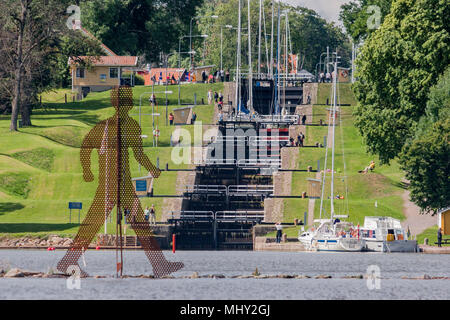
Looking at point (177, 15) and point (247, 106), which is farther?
point (177, 15)

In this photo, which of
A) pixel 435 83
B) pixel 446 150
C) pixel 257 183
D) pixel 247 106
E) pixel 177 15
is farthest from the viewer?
pixel 177 15

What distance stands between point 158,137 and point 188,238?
31801 mm

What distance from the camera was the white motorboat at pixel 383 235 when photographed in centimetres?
8431

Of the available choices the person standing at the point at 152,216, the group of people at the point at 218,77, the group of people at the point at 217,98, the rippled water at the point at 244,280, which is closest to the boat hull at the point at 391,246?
the rippled water at the point at 244,280

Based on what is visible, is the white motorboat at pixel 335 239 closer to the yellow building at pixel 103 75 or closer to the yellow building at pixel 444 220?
the yellow building at pixel 444 220

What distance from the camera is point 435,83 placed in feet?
305

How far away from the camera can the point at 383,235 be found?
84750mm

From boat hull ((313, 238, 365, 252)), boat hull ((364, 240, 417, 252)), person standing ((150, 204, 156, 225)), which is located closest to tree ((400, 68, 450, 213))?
boat hull ((364, 240, 417, 252))

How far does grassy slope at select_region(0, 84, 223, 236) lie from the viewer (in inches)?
3529

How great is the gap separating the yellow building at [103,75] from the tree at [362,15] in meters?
41.6

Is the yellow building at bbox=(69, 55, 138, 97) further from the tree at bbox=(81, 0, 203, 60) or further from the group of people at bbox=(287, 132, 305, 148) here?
the group of people at bbox=(287, 132, 305, 148)

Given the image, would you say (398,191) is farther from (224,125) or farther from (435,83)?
(224,125)

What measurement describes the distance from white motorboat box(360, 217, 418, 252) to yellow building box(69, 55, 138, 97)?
80.5 m
